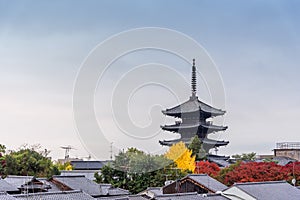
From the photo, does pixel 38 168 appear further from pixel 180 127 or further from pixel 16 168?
pixel 180 127

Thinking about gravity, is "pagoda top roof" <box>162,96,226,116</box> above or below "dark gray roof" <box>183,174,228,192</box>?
above

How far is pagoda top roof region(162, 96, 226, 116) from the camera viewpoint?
1820 inches

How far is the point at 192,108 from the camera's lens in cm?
4638

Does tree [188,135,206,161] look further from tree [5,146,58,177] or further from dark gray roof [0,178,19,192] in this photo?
dark gray roof [0,178,19,192]

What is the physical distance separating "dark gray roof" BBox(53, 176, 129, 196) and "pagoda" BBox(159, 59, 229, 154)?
17.5 meters

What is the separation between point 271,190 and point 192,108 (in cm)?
2358

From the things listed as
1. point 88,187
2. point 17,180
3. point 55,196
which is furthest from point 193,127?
point 55,196

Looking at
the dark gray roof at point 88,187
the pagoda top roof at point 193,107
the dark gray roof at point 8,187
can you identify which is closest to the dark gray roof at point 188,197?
the dark gray roof at point 88,187

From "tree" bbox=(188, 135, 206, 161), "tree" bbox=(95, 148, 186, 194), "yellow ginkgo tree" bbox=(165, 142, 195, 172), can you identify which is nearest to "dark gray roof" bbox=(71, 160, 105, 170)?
"tree" bbox=(188, 135, 206, 161)

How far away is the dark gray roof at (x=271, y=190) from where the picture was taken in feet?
71.9

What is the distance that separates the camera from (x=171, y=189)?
25844mm

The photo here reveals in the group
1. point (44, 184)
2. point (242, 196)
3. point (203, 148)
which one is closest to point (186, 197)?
point (242, 196)

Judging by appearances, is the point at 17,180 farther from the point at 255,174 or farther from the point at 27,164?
the point at 255,174

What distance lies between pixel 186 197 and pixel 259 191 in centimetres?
Answer: 473
